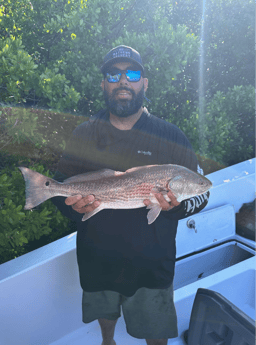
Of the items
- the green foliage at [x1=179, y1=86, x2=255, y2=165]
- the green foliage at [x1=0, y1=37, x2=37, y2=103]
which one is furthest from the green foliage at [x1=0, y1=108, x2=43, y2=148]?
the green foliage at [x1=179, y1=86, x2=255, y2=165]

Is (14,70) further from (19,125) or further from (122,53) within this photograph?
(122,53)

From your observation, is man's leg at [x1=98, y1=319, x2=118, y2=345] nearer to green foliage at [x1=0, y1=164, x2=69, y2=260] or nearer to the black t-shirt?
the black t-shirt

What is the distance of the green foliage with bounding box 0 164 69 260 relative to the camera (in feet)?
8.56

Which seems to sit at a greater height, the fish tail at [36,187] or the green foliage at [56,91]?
the green foliage at [56,91]

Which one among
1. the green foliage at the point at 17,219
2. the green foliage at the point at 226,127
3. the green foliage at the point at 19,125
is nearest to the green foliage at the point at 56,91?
the green foliage at the point at 19,125

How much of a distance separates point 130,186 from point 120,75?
977 mm

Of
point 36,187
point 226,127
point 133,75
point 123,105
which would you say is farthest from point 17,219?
point 226,127

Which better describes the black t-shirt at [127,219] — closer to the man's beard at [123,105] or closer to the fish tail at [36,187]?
the man's beard at [123,105]

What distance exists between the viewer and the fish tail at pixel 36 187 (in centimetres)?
185

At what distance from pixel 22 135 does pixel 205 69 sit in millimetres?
3494

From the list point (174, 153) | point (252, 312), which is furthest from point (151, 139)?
point (252, 312)

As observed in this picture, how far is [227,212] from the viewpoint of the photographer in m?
3.68

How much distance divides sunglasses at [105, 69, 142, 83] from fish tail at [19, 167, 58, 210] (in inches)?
39.2

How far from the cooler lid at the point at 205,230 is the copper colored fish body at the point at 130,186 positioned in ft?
5.23
